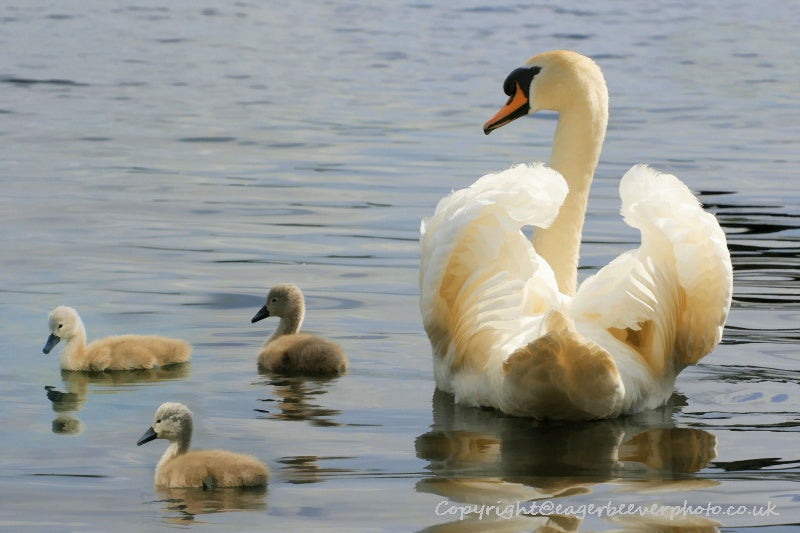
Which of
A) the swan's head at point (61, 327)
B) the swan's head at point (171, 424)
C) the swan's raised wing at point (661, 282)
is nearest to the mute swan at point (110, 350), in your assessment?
the swan's head at point (61, 327)

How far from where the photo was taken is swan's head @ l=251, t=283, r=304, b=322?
8.52 meters

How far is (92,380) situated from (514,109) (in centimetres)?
254

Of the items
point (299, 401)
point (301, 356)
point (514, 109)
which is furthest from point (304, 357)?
point (514, 109)

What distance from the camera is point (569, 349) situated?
251 inches

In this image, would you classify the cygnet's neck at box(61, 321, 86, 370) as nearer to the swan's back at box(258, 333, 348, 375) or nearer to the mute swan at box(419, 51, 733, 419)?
the swan's back at box(258, 333, 348, 375)

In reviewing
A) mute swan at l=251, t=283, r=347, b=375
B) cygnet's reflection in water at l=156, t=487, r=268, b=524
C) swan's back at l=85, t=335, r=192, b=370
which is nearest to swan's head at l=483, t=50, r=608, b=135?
mute swan at l=251, t=283, r=347, b=375

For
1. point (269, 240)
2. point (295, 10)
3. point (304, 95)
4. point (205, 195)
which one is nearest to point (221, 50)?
point (304, 95)

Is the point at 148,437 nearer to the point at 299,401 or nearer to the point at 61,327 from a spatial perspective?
the point at 299,401

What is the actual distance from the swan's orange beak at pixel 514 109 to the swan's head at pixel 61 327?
2269mm

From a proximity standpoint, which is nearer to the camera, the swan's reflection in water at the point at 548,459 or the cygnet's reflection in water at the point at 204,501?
the cygnet's reflection in water at the point at 204,501

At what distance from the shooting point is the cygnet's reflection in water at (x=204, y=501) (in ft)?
18.7

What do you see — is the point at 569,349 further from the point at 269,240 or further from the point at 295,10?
the point at 295,10

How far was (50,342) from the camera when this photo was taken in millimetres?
7992

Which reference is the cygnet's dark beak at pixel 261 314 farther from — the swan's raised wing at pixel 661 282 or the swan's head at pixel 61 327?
the swan's raised wing at pixel 661 282
